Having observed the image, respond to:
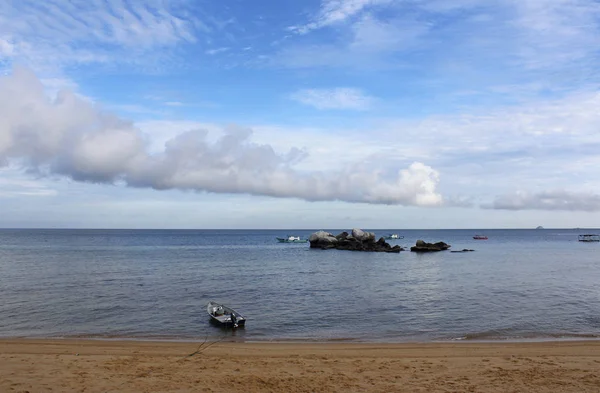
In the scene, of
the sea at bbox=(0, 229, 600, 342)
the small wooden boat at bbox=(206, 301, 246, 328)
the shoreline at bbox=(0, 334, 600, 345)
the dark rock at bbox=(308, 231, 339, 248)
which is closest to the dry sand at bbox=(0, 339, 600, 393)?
the shoreline at bbox=(0, 334, 600, 345)

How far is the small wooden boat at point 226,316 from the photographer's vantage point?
80.5ft

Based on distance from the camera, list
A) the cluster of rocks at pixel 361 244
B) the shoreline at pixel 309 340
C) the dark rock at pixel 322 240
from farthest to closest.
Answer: the dark rock at pixel 322 240 < the cluster of rocks at pixel 361 244 < the shoreline at pixel 309 340

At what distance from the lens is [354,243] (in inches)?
3880

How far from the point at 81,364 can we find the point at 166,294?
20.5 m

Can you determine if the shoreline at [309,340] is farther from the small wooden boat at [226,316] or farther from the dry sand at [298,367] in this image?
the small wooden boat at [226,316]

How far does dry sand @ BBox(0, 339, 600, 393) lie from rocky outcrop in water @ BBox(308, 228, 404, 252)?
75797 mm

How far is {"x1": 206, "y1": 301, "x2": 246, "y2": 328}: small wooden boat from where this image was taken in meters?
24.5

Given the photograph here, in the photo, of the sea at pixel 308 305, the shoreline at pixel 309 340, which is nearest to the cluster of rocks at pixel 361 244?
the sea at pixel 308 305

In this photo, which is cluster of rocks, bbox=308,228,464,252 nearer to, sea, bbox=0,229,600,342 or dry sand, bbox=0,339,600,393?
sea, bbox=0,229,600,342

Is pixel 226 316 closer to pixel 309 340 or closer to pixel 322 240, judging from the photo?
pixel 309 340

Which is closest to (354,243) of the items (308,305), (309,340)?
(308,305)

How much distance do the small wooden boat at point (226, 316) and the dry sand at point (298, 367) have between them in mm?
3916

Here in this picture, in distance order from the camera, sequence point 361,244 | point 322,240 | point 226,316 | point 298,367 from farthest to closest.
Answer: point 322,240 < point 361,244 < point 226,316 < point 298,367

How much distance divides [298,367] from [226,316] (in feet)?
34.6
